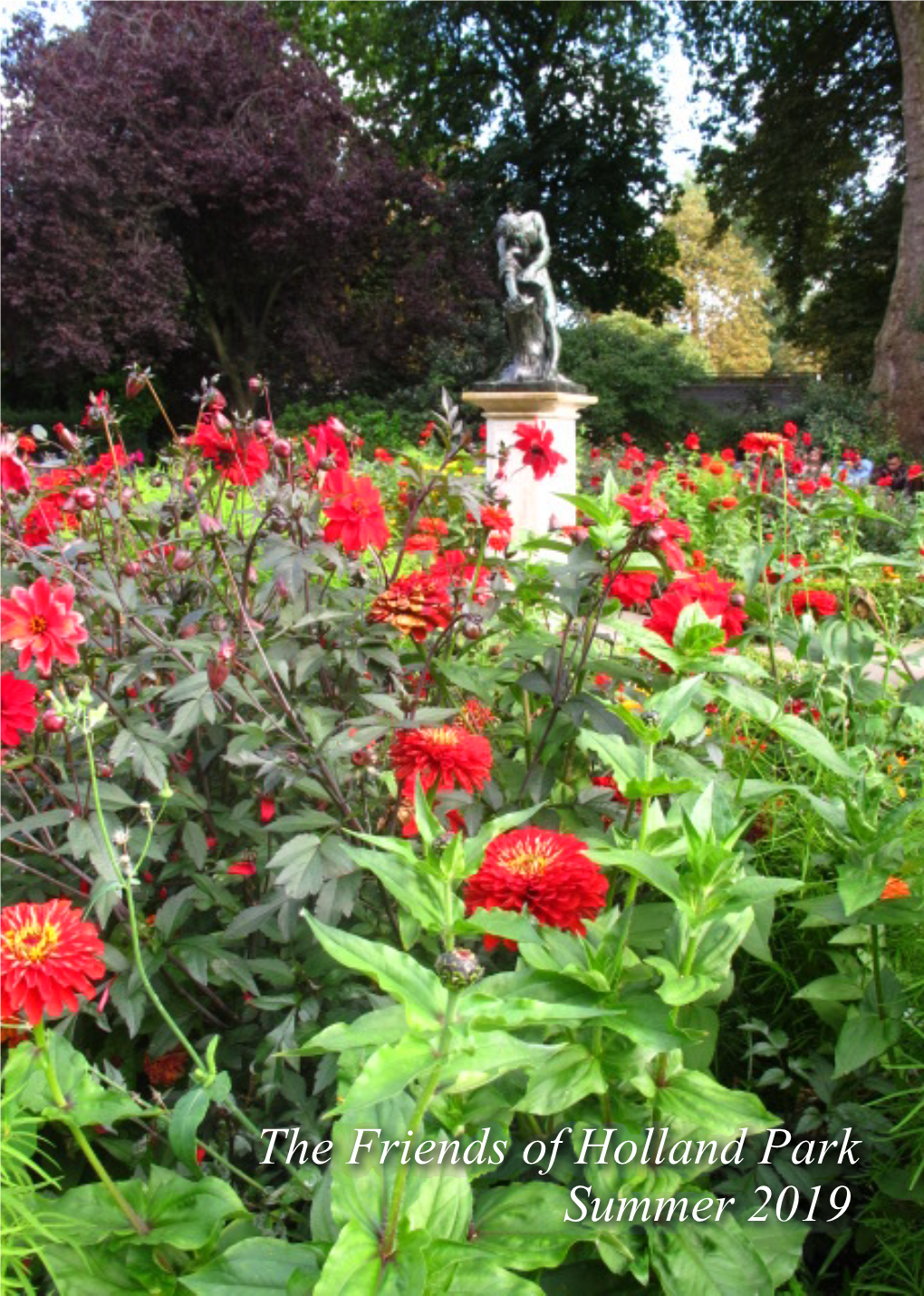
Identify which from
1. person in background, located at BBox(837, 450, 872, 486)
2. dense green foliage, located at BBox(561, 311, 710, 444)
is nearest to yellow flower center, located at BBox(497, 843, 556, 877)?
person in background, located at BBox(837, 450, 872, 486)

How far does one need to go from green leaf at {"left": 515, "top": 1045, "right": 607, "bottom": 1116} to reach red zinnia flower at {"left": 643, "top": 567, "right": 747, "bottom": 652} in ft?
1.95

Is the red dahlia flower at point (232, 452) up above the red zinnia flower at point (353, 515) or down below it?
above

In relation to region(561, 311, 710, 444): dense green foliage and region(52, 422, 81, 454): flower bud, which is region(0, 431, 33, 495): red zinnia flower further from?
region(561, 311, 710, 444): dense green foliage

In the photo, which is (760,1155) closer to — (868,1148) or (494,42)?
(868,1148)

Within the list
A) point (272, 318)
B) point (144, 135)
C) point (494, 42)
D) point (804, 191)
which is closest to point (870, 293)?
point (804, 191)

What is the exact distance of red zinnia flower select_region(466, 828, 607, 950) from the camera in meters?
0.99

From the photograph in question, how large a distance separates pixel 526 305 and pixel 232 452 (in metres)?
5.37

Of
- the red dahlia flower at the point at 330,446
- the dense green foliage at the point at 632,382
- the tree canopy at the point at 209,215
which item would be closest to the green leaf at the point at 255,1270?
the red dahlia flower at the point at 330,446

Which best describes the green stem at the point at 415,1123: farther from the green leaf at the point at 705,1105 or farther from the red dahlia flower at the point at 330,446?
the red dahlia flower at the point at 330,446

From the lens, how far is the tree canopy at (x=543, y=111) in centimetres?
1784

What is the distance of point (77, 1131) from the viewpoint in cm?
86

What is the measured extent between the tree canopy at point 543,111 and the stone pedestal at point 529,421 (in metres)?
12.3

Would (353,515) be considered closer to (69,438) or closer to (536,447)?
(536,447)

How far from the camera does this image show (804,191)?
16172mm
